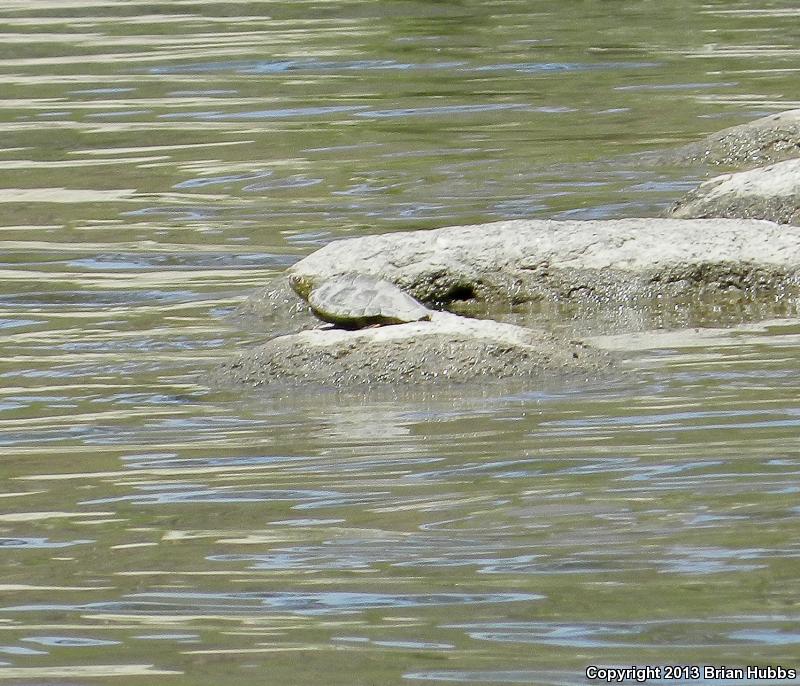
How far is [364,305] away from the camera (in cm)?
661

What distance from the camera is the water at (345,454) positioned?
4.10 m

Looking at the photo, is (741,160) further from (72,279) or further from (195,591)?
(195,591)

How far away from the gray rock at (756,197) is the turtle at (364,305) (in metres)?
2.37

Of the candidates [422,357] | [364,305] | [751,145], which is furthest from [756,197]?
[422,357]

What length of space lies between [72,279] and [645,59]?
6.32 m

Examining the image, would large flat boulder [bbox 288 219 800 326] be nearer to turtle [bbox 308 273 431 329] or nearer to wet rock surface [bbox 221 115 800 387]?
wet rock surface [bbox 221 115 800 387]

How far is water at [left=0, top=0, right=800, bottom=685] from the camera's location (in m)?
4.10

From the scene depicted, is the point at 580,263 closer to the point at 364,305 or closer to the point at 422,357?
the point at 364,305


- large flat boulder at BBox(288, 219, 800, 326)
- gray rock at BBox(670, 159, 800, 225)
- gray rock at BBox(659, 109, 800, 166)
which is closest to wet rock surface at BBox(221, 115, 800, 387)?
large flat boulder at BBox(288, 219, 800, 326)

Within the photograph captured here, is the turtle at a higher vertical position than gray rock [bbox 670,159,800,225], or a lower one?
higher

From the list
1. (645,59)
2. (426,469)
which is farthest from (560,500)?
(645,59)

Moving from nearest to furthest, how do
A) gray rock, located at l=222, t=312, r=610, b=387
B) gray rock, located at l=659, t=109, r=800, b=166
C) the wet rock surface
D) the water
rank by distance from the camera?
the water < gray rock, located at l=222, t=312, r=610, b=387 < the wet rock surface < gray rock, located at l=659, t=109, r=800, b=166

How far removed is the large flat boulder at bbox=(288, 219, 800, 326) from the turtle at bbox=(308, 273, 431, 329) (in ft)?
2.27

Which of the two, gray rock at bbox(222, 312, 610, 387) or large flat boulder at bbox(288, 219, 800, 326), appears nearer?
gray rock at bbox(222, 312, 610, 387)
